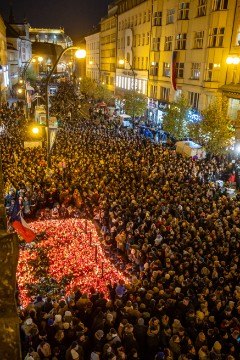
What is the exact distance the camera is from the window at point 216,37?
2970 cm

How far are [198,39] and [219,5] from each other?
4.49 meters

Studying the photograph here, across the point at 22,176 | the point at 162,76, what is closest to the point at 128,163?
the point at 22,176

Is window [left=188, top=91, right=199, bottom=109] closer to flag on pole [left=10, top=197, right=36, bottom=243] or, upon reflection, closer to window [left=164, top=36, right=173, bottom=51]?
window [left=164, top=36, right=173, bottom=51]

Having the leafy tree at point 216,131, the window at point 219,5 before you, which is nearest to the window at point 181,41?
the window at point 219,5

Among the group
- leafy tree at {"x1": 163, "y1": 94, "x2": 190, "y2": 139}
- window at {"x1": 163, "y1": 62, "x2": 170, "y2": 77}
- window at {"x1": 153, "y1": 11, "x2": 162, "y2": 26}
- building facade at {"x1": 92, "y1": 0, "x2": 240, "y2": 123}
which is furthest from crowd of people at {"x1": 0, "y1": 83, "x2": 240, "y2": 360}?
window at {"x1": 153, "y1": 11, "x2": 162, "y2": 26}

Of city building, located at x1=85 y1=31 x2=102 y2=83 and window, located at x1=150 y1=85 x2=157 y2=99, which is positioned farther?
city building, located at x1=85 y1=31 x2=102 y2=83

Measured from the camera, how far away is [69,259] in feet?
41.3

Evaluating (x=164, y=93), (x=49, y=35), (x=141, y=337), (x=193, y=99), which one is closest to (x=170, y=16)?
(x=164, y=93)

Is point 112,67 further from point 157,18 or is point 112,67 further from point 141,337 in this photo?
point 141,337

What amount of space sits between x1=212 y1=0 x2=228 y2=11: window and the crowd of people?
1467cm

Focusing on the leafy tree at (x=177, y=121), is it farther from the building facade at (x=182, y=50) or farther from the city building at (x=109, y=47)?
the city building at (x=109, y=47)

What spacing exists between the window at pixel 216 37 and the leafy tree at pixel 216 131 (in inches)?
296

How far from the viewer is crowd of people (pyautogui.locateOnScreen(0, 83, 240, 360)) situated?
7613 millimetres

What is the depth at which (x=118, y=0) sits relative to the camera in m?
62.5
